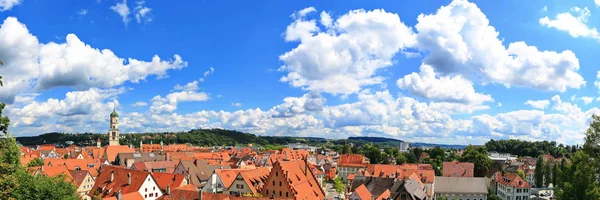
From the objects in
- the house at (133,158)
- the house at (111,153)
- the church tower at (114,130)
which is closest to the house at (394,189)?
the house at (133,158)

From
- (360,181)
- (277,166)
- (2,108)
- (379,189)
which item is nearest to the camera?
(2,108)

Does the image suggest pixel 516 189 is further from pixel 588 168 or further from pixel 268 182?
pixel 268 182

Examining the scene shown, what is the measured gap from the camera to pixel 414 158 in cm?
14912

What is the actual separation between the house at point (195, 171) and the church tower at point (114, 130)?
7334 cm

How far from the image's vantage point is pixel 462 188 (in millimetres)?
82938

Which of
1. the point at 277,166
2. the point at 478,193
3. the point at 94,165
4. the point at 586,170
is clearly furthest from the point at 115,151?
the point at 586,170

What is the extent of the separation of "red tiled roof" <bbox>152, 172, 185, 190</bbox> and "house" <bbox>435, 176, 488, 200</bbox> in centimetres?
4777

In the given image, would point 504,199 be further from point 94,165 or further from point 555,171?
point 94,165

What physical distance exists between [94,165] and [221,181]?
4539cm

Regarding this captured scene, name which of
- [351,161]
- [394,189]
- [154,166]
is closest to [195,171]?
[154,166]

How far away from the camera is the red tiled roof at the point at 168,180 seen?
210ft

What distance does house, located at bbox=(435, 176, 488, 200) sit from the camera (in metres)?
82.4

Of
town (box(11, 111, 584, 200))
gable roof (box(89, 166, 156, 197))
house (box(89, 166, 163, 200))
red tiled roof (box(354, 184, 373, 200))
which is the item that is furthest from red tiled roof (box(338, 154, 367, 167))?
gable roof (box(89, 166, 156, 197))

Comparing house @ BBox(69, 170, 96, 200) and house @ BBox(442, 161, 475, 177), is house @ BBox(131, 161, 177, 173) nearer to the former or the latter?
house @ BBox(69, 170, 96, 200)
